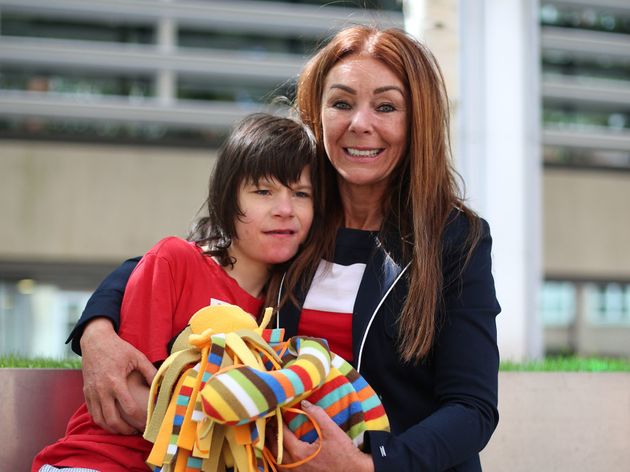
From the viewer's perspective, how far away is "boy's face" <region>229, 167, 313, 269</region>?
Result: 246cm

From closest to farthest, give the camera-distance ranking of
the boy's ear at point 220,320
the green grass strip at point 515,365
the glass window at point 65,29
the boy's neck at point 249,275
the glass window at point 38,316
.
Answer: the boy's ear at point 220,320
the boy's neck at point 249,275
the green grass strip at point 515,365
the glass window at point 65,29
the glass window at point 38,316

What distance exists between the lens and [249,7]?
11.3 metres

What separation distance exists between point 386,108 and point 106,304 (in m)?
0.93

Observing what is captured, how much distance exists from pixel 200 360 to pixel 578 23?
39.3 feet

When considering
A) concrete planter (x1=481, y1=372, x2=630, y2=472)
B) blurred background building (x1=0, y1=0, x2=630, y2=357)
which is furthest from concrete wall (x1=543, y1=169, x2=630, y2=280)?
concrete planter (x1=481, y1=372, x2=630, y2=472)

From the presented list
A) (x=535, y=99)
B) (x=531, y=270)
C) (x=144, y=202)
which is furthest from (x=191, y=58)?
(x=531, y=270)

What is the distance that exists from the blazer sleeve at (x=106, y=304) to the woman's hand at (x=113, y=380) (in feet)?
0.19

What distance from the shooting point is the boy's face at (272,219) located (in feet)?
8.07

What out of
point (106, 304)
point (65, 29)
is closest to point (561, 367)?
point (106, 304)

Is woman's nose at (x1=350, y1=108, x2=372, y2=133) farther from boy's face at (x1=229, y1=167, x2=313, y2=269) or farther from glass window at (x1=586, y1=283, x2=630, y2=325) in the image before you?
glass window at (x1=586, y1=283, x2=630, y2=325)

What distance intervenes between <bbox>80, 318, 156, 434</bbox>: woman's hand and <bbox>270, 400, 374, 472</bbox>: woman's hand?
0.41 meters

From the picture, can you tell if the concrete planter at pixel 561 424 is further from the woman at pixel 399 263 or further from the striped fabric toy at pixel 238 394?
the striped fabric toy at pixel 238 394

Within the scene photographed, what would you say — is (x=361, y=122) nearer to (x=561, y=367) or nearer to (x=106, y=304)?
(x=106, y=304)

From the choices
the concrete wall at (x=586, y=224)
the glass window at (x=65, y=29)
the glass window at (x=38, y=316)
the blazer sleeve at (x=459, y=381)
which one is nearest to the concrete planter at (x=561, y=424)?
the blazer sleeve at (x=459, y=381)
